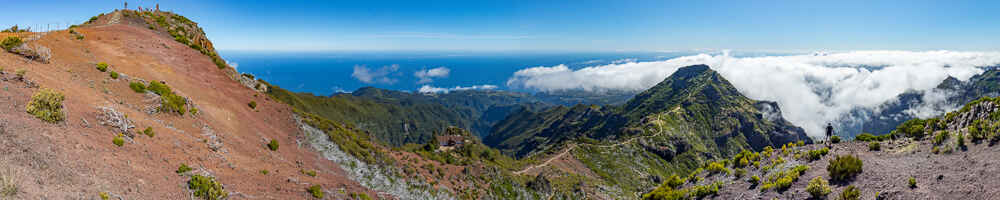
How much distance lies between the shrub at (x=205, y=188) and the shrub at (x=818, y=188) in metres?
28.5

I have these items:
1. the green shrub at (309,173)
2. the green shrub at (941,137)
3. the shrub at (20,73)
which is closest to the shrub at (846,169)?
the green shrub at (941,137)

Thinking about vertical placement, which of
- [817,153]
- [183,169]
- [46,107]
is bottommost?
[183,169]

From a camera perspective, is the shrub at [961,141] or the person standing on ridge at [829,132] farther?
the person standing on ridge at [829,132]

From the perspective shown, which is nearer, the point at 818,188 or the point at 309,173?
the point at 818,188

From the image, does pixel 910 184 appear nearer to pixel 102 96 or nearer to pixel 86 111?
pixel 86 111

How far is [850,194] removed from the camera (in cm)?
1448

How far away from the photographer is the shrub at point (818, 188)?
1587 cm

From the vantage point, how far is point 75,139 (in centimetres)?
1545

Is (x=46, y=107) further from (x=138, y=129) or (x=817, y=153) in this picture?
(x=817, y=153)

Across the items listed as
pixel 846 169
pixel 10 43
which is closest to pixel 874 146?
pixel 846 169

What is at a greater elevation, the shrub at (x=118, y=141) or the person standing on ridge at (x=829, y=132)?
the person standing on ridge at (x=829, y=132)

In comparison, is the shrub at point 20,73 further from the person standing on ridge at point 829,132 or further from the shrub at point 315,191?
the person standing on ridge at point 829,132

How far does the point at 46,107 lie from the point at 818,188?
35.9m

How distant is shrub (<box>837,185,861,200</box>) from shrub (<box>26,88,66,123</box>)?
34980mm
